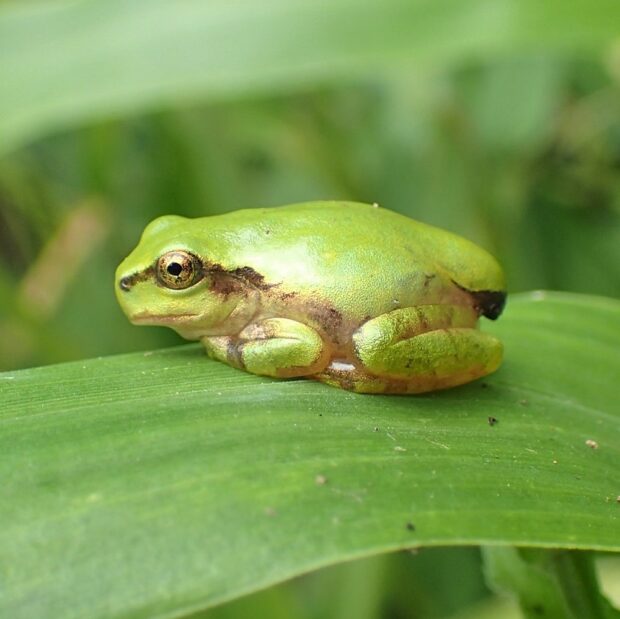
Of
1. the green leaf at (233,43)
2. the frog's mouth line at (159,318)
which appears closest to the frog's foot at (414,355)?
the frog's mouth line at (159,318)

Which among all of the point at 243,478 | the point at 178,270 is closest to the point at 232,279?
the point at 178,270

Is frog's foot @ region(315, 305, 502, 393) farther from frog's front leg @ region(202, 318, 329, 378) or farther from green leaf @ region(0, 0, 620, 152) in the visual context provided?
green leaf @ region(0, 0, 620, 152)

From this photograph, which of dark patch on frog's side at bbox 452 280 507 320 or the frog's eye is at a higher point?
the frog's eye

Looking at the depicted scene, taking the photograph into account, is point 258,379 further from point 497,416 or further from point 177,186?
point 177,186

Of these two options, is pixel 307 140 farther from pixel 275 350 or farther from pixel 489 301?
pixel 275 350

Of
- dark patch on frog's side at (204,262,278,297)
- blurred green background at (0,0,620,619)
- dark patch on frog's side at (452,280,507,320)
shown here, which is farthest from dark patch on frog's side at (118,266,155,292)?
blurred green background at (0,0,620,619)

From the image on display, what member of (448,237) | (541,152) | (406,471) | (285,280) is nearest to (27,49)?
(285,280)
